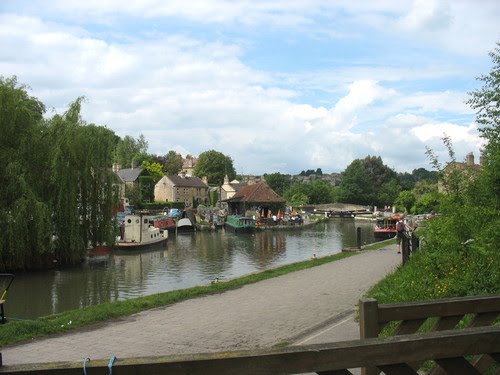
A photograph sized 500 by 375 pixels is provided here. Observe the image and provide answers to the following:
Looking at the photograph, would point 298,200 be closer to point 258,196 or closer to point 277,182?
point 277,182

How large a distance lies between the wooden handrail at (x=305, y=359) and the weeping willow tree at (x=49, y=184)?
25.3m

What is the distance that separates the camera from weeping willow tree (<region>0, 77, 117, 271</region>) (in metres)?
26.7

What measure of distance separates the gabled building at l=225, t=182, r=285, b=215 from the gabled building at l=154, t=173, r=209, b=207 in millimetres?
16953

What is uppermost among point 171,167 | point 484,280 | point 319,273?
point 171,167

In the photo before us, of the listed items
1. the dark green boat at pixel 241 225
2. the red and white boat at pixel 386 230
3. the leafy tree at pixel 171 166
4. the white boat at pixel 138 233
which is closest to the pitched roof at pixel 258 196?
the dark green boat at pixel 241 225

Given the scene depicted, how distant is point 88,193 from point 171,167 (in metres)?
96.9

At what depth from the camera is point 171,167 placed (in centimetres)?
12744

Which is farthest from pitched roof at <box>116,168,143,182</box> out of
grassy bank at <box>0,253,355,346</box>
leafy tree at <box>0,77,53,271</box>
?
grassy bank at <box>0,253,355,346</box>

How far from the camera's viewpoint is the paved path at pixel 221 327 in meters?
9.36

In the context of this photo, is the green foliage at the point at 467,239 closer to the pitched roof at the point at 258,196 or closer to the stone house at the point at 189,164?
the pitched roof at the point at 258,196

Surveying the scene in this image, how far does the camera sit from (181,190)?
106 meters

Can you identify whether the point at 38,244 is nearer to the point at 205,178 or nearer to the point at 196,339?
the point at 196,339

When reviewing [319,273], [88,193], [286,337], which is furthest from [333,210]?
[286,337]

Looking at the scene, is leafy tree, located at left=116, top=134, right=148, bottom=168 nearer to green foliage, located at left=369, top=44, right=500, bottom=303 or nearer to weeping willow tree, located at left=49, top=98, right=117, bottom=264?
weeping willow tree, located at left=49, top=98, right=117, bottom=264
